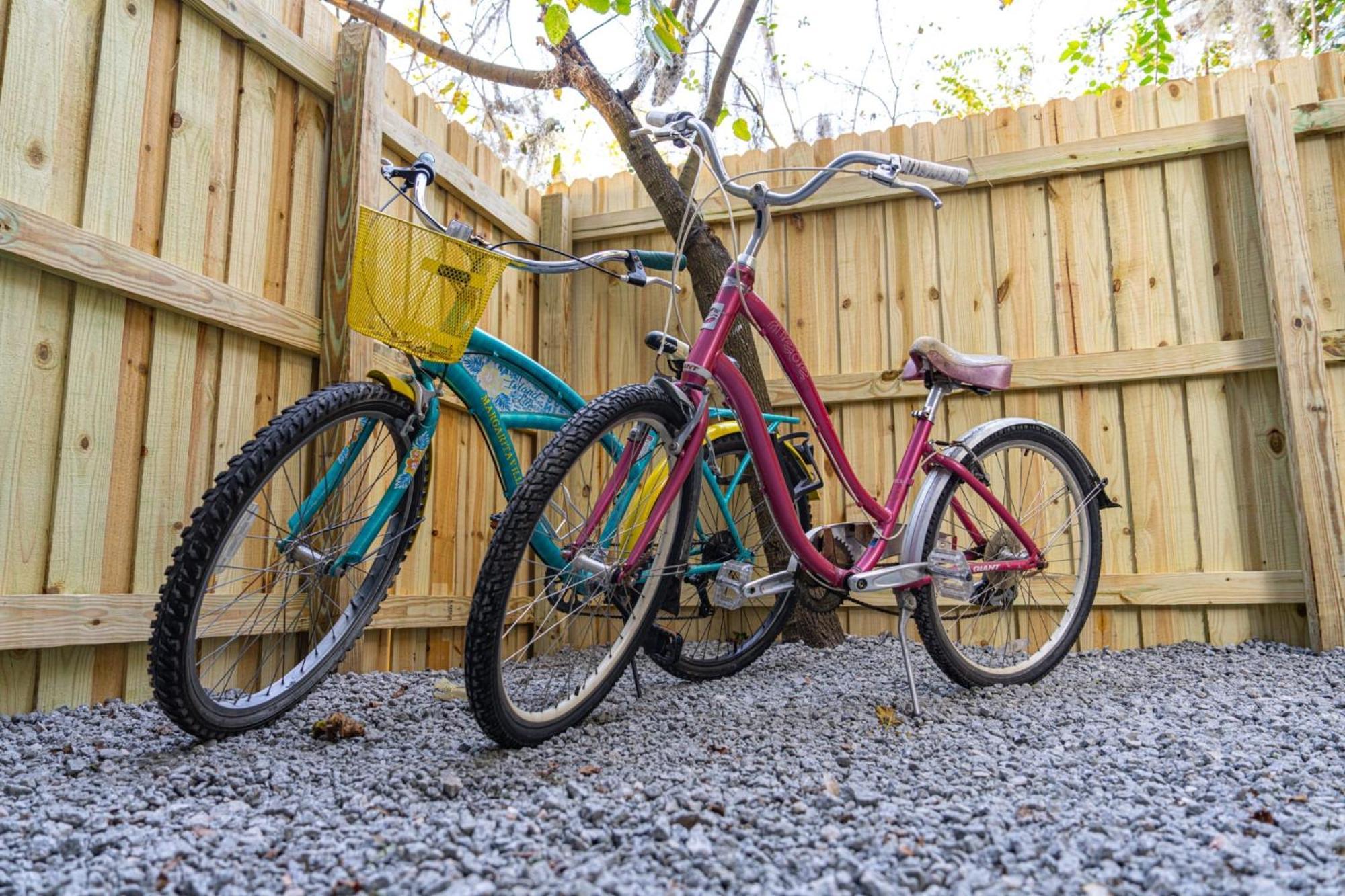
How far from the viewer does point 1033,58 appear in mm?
6688

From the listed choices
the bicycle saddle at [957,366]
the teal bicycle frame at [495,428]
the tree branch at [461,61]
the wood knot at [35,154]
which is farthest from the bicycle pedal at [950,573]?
the tree branch at [461,61]

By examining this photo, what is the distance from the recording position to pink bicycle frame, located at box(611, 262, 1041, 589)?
1739 millimetres

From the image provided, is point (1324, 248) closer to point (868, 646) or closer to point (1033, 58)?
point (868, 646)

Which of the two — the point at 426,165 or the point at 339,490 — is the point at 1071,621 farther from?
the point at 426,165

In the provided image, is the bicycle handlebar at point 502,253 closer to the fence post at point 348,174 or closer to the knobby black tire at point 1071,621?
the fence post at point 348,174

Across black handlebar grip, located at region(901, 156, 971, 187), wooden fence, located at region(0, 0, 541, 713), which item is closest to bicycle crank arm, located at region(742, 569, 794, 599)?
black handlebar grip, located at region(901, 156, 971, 187)

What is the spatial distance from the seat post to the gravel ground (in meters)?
0.72

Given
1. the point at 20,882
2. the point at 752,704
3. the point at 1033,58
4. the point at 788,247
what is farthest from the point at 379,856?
the point at 1033,58

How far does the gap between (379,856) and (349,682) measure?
1.20m

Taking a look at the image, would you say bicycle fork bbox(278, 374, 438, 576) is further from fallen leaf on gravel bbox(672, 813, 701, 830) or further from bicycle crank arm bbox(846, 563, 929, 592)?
bicycle crank arm bbox(846, 563, 929, 592)

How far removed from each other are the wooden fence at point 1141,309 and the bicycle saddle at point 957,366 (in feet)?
2.24

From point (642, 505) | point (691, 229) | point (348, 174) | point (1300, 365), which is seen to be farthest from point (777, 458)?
point (1300, 365)

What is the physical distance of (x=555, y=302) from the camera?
3385mm

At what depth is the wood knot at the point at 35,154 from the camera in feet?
5.52
